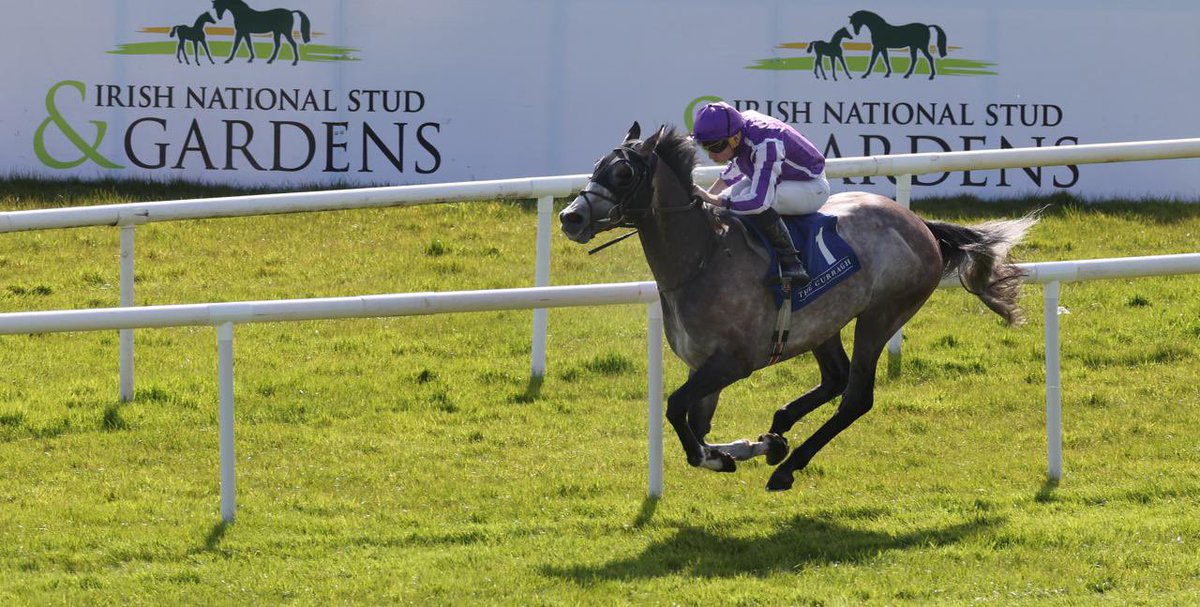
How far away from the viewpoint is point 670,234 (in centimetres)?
601

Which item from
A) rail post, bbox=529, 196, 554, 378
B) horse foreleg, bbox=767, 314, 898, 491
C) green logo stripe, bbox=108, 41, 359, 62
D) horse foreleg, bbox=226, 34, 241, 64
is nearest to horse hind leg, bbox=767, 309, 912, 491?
horse foreleg, bbox=767, 314, 898, 491

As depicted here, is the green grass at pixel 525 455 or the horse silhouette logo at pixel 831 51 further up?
the horse silhouette logo at pixel 831 51

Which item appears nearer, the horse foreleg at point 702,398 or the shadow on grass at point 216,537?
the shadow on grass at point 216,537

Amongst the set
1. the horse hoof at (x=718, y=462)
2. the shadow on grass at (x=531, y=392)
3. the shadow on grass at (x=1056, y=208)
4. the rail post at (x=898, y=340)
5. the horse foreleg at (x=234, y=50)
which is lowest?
the horse hoof at (x=718, y=462)

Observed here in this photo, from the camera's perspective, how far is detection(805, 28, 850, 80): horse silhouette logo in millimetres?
11758

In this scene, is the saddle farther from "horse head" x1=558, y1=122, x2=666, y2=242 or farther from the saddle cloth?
"horse head" x1=558, y1=122, x2=666, y2=242

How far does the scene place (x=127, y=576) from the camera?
5.43 metres

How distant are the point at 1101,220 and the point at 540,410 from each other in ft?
16.1

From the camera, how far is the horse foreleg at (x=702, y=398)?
5.92 m

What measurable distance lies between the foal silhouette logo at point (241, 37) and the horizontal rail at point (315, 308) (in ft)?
19.6

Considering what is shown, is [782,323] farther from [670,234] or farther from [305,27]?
[305,27]

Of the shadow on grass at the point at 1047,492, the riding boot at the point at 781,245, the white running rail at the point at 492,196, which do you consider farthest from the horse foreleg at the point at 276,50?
the shadow on grass at the point at 1047,492

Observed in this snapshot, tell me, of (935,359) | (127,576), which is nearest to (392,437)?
(127,576)

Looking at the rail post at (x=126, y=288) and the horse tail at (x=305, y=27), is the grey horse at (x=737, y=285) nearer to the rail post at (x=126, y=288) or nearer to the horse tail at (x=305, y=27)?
the rail post at (x=126, y=288)
